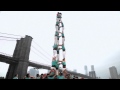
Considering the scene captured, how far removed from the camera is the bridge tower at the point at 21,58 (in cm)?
1552

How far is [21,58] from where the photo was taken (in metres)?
16.6

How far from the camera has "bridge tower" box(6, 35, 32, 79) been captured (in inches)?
611

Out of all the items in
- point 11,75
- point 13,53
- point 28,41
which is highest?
point 28,41
